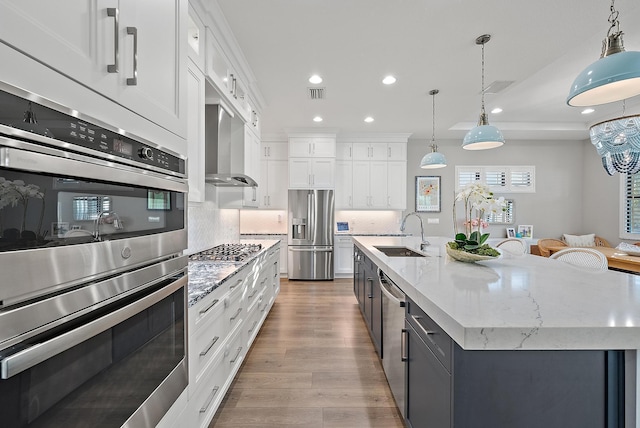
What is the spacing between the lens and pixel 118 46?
29.9 inches

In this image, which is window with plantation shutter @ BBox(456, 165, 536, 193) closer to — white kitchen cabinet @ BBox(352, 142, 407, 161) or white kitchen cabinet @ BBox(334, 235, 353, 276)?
white kitchen cabinet @ BBox(352, 142, 407, 161)

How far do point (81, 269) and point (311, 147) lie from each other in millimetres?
4940

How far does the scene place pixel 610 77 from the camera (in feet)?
4.30

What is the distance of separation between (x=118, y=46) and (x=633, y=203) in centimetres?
747

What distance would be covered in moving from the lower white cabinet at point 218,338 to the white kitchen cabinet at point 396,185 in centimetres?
367

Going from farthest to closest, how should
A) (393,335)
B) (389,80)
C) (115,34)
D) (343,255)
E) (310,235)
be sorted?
(343,255), (310,235), (389,80), (393,335), (115,34)

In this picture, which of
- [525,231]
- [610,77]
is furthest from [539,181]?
[610,77]

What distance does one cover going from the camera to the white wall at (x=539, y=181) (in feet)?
19.7

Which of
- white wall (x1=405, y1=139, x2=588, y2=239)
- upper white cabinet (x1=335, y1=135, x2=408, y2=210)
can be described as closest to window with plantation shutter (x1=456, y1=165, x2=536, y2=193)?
white wall (x1=405, y1=139, x2=588, y2=239)

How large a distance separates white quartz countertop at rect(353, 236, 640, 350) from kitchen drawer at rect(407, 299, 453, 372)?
56 mm

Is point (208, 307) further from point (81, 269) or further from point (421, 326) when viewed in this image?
point (421, 326)

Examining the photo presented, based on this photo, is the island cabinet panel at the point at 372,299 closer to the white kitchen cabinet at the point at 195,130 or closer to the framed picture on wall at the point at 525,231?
the white kitchen cabinet at the point at 195,130

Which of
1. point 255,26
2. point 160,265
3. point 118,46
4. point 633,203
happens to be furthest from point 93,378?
point 633,203

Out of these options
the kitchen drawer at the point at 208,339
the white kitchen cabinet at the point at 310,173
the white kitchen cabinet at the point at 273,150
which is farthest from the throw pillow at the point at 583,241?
the kitchen drawer at the point at 208,339
